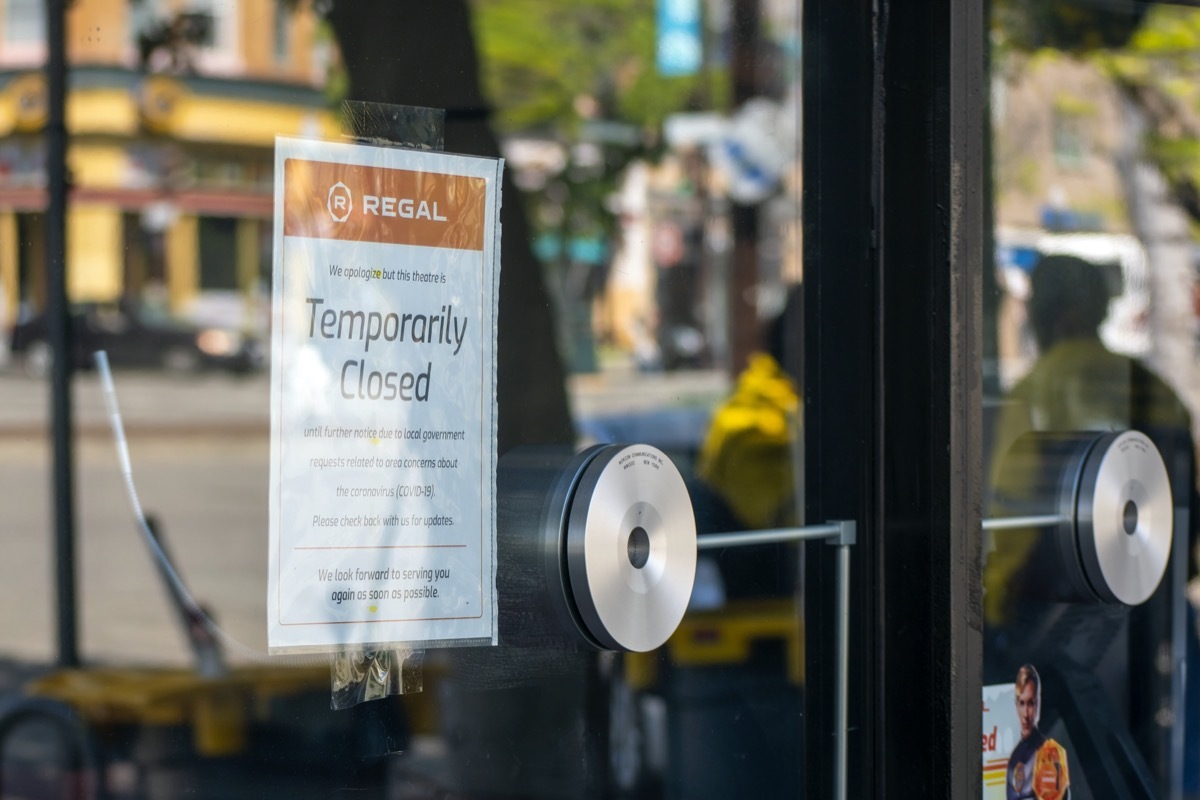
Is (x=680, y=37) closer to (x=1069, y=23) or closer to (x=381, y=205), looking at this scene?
(x=1069, y=23)

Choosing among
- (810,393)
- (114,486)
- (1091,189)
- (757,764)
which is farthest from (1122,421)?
(114,486)

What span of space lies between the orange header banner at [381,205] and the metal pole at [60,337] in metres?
1.36

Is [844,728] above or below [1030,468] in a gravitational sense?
below

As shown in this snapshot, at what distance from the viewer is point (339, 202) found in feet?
4.87

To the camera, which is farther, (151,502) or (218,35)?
(151,502)

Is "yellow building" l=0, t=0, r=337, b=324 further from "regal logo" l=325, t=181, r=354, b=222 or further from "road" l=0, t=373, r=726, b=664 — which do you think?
"regal logo" l=325, t=181, r=354, b=222

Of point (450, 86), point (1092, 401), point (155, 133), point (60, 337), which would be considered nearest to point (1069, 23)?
point (1092, 401)

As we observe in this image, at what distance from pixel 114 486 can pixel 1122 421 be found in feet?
33.6

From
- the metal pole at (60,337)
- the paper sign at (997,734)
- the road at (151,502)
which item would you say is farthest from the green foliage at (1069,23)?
the road at (151,502)

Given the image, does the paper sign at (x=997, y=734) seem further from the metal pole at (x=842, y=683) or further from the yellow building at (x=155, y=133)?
the yellow building at (x=155, y=133)

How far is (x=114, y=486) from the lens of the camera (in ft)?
37.2

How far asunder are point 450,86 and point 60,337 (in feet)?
6.88

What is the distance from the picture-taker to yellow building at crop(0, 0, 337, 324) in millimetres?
5301

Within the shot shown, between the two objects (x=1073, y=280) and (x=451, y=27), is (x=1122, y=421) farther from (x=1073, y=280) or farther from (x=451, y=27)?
(x=451, y=27)
